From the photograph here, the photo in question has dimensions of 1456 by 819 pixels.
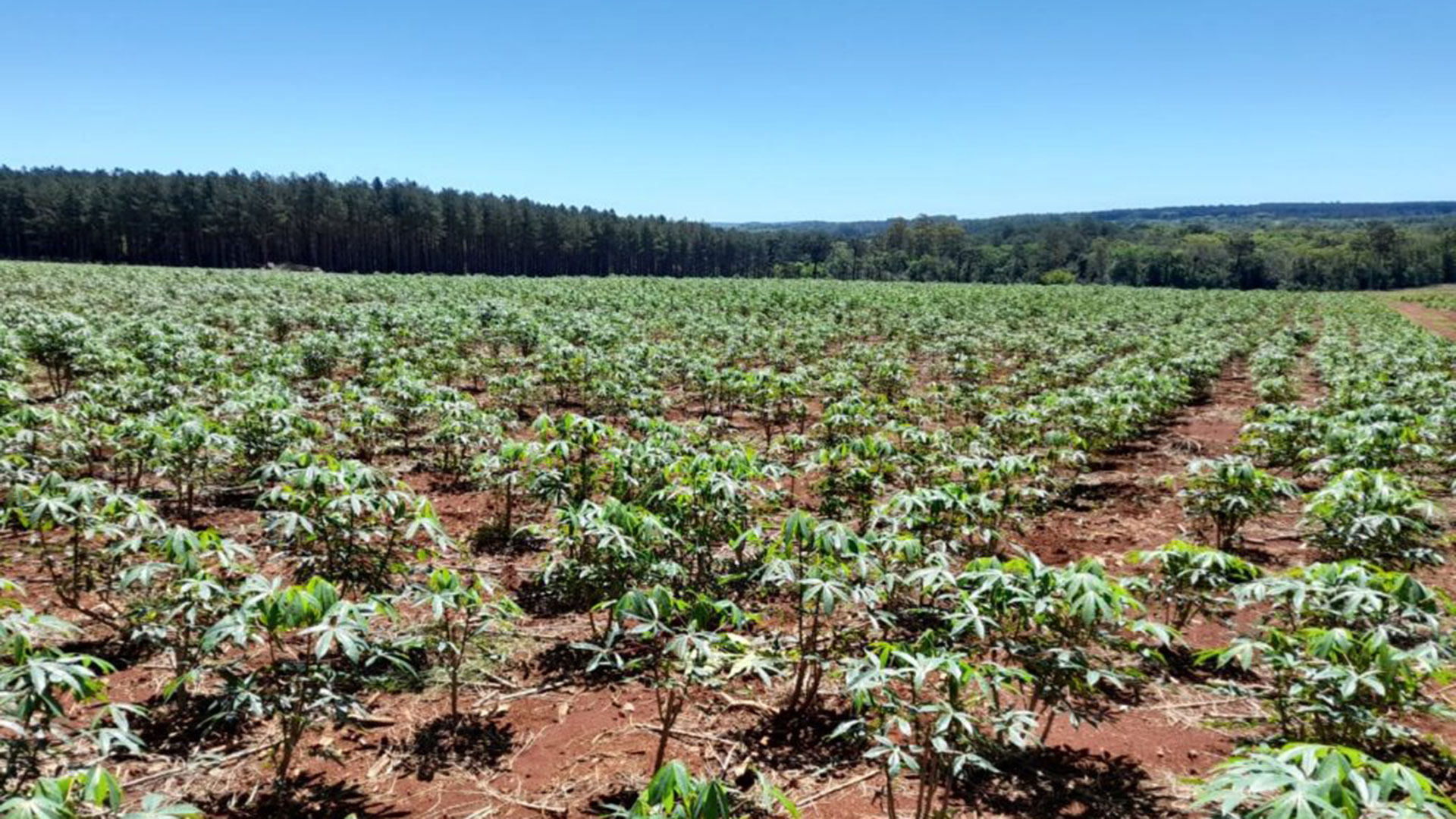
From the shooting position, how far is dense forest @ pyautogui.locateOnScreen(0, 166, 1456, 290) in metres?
70.8

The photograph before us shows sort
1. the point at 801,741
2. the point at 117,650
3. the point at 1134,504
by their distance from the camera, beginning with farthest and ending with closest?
the point at 1134,504, the point at 117,650, the point at 801,741

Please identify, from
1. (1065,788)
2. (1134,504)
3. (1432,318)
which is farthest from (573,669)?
(1432,318)

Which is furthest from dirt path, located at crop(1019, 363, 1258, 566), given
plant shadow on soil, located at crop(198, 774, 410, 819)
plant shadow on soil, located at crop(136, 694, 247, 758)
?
plant shadow on soil, located at crop(136, 694, 247, 758)

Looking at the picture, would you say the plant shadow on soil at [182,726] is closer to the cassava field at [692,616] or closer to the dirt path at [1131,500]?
the cassava field at [692,616]

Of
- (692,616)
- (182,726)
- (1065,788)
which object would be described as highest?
(692,616)

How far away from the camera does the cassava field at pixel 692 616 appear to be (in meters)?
3.10

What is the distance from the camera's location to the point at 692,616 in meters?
3.57

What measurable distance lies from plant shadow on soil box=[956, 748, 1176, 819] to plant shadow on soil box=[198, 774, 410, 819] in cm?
305

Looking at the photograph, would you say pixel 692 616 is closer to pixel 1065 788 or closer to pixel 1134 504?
pixel 1065 788

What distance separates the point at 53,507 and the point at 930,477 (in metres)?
7.83

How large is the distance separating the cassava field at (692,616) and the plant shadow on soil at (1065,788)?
3 cm

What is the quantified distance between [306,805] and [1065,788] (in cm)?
398

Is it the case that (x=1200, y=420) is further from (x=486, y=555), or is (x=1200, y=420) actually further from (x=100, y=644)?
(x=100, y=644)

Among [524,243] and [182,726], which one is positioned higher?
[524,243]
